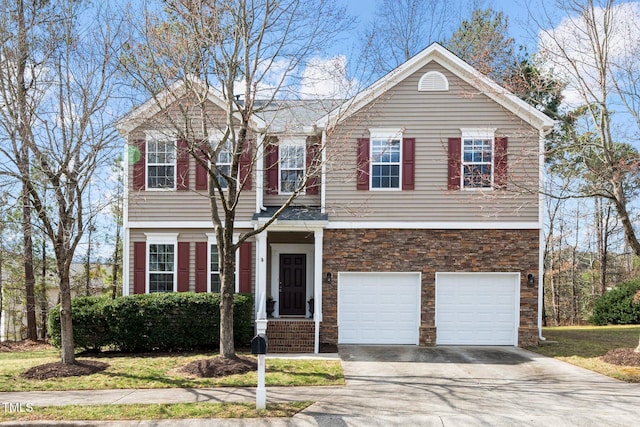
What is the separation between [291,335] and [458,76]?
27.5 feet

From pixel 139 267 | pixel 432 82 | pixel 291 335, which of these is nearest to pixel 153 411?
pixel 291 335

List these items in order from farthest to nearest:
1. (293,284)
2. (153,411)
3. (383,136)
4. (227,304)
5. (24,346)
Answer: (24,346) < (293,284) < (383,136) < (227,304) < (153,411)

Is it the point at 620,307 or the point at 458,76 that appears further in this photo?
the point at 620,307

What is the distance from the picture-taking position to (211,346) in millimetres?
12797

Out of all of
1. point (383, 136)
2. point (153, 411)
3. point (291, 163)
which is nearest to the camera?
point (153, 411)

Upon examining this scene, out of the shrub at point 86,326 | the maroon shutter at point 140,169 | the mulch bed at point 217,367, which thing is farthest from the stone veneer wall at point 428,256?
the shrub at point 86,326

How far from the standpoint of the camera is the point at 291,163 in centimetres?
1423

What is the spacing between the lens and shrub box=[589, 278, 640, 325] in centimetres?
2006

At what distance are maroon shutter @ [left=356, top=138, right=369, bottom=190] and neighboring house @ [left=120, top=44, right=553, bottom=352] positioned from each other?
0.03m

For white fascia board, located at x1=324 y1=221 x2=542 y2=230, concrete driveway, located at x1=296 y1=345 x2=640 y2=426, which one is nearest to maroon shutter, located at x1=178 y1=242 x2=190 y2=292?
white fascia board, located at x1=324 y1=221 x2=542 y2=230

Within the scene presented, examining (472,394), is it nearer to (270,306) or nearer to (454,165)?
(454,165)

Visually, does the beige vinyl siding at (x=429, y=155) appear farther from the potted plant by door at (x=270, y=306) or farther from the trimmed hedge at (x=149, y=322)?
the trimmed hedge at (x=149, y=322)

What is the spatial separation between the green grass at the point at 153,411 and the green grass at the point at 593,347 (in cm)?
670

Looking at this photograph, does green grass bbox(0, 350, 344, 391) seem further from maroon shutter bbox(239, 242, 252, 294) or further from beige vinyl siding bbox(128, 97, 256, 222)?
beige vinyl siding bbox(128, 97, 256, 222)
